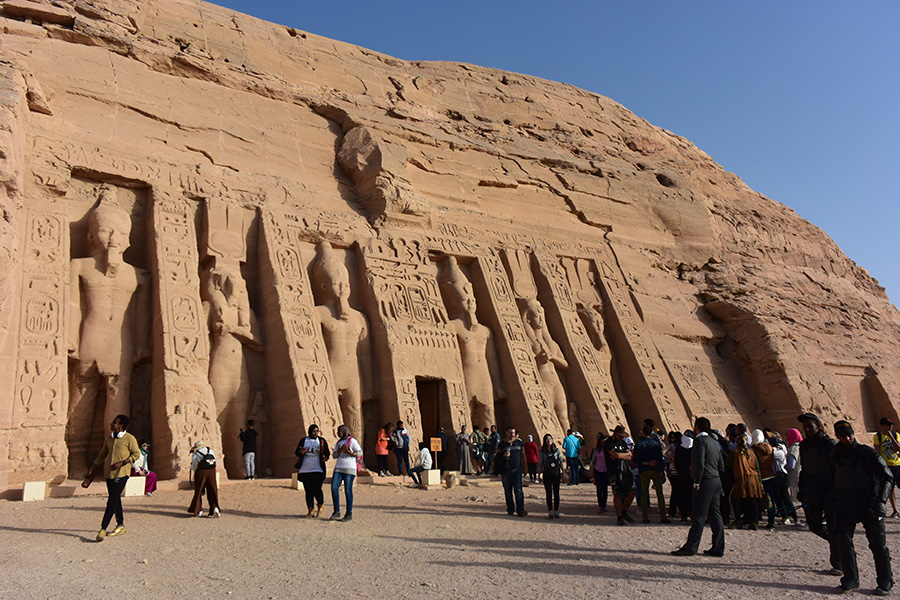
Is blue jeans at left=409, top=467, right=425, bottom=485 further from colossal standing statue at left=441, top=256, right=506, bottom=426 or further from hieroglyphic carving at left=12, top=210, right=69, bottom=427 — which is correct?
hieroglyphic carving at left=12, top=210, right=69, bottom=427

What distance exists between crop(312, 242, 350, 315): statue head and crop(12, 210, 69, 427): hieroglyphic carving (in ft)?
14.6

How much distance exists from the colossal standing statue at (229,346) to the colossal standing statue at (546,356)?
20.9 feet

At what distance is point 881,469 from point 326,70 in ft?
56.2

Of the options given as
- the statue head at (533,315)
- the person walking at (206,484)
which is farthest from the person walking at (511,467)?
the statue head at (533,315)

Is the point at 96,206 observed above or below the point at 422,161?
below

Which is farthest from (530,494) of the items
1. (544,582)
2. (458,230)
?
(458,230)

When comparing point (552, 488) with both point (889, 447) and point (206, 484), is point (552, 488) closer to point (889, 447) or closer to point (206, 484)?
point (889, 447)

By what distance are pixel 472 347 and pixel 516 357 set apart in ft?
3.33

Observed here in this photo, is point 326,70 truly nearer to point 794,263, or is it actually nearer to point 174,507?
point 174,507

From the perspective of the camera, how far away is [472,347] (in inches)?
610

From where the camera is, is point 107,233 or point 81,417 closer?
point 81,417

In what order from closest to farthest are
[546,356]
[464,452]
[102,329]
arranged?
[102,329] < [464,452] < [546,356]

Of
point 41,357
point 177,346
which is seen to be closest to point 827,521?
point 177,346

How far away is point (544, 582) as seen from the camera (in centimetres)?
515
